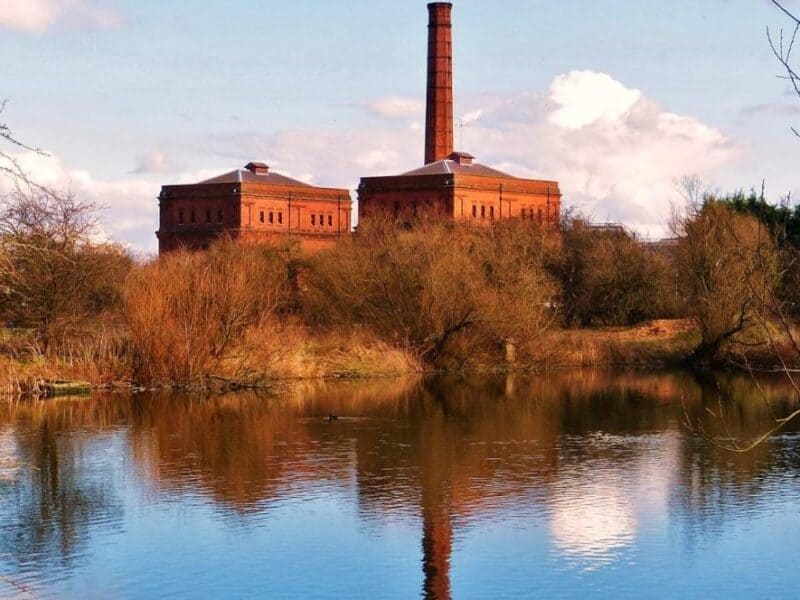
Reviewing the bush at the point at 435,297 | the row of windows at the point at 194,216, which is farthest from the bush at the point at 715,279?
the row of windows at the point at 194,216

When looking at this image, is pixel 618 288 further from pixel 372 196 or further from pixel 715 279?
pixel 372 196

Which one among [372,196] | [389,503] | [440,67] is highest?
[440,67]

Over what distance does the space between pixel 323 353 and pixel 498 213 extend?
35183mm

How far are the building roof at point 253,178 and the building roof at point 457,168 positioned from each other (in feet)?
26.6

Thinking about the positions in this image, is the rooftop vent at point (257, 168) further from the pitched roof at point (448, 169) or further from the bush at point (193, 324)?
the bush at point (193, 324)

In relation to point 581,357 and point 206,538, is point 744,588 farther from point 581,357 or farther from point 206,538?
point 581,357

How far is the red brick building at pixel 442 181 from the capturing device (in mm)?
66688

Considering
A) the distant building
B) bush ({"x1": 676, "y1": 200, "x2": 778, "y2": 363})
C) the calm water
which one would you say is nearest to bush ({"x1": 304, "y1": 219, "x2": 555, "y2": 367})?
bush ({"x1": 676, "y1": 200, "x2": 778, "y2": 363})

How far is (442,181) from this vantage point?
220 ft

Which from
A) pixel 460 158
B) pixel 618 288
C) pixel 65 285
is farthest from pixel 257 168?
pixel 65 285

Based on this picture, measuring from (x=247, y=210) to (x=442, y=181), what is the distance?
10.8m

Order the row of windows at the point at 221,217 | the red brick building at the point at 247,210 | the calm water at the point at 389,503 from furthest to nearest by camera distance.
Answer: the row of windows at the point at 221,217, the red brick building at the point at 247,210, the calm water at the point at 389,503

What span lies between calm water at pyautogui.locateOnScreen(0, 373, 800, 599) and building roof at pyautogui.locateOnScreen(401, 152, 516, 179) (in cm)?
4105

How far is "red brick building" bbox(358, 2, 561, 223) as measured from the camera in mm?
66688
